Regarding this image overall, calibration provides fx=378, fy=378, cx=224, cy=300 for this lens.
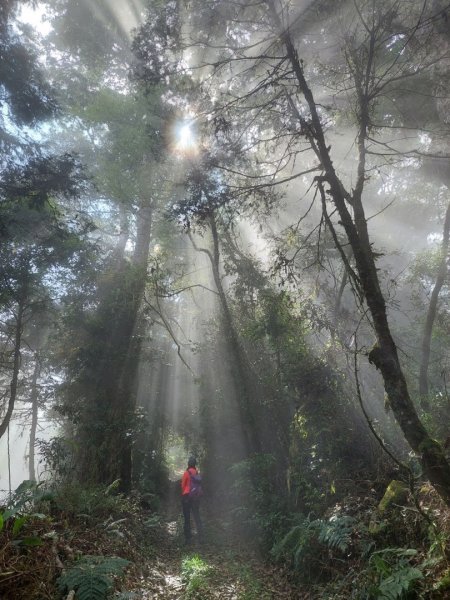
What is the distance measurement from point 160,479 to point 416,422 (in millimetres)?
12553

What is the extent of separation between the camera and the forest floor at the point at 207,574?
233 inches

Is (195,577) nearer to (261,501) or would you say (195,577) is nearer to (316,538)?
(316,538)

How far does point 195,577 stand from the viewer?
20.8 feet

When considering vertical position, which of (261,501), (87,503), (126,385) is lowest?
(261,501)

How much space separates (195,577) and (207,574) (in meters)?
0.62

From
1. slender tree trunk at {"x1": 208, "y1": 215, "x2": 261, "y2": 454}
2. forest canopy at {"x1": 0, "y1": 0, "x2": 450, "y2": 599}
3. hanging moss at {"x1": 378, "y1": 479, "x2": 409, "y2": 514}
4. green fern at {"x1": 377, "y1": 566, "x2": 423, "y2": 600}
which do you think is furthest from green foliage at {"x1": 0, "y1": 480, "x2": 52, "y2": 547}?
slender tree trunk at {"x1": 208, "y1": 215, "x2": 261, "y2": 454}

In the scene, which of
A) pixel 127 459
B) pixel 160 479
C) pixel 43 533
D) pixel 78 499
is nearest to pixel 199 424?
pixel 160 479

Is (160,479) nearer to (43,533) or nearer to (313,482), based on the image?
(313,482)

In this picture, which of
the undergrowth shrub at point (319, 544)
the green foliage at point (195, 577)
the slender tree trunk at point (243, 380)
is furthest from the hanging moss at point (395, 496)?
the slender tree trunk at point (243, 380)

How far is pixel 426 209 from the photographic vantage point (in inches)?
897

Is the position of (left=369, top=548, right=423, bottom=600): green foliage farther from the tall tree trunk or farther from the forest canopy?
the tall tree trunk

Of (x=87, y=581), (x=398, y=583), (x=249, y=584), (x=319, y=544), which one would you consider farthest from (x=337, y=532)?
(x=87, y=581)

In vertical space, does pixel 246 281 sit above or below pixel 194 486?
above

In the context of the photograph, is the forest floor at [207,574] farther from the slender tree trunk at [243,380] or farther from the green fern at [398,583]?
the slender tree trunk at [243,380]
